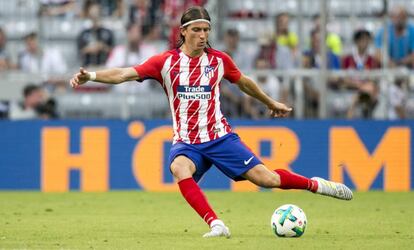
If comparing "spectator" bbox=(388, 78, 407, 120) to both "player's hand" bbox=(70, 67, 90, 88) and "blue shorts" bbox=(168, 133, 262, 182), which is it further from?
"player's hand" bbox=(70, 67, 90, 88)

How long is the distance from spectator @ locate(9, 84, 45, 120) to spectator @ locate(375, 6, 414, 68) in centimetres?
568

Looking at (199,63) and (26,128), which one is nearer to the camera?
(199,63)

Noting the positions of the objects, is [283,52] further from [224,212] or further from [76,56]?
[224,212]

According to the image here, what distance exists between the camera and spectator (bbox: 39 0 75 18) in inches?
717

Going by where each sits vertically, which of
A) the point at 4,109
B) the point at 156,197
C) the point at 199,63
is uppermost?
the point at 199,63

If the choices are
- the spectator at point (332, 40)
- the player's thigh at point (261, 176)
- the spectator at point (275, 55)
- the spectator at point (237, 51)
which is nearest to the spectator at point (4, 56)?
the spectator at point (237, 51)

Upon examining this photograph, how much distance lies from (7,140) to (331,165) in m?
5.35

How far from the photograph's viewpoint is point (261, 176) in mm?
10336

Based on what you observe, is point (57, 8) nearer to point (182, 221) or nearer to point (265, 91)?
point (265, 91)

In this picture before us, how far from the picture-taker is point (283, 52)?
59.2ft

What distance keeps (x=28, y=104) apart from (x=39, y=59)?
2.91 feet

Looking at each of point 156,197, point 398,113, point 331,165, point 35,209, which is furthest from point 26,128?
point 398,113

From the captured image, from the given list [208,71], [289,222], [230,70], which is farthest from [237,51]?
[289,222]

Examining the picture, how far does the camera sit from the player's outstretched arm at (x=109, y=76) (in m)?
9.62
